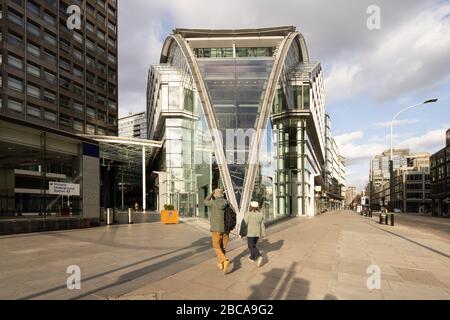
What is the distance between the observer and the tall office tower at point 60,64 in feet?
143

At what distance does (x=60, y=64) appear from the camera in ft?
169

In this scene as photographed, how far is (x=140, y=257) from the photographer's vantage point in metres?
8.77

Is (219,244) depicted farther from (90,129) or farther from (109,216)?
(90,129)

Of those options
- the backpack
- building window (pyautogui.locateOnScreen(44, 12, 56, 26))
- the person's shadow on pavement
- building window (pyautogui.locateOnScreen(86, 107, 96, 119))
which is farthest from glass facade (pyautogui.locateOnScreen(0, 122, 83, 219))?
building window (pyautogui.locateOnScreen(44, 12, 56, 26))

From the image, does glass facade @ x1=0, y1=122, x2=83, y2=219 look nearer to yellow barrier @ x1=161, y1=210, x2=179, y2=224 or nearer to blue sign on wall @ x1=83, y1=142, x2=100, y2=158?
blue sign on wall @ x1=83, y1=142, x2=100, y2=158

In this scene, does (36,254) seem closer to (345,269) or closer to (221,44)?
(345,269)

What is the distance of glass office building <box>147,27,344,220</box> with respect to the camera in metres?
18.7

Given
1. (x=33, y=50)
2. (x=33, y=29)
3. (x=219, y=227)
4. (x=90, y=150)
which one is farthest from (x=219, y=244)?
(x=33, y=29)

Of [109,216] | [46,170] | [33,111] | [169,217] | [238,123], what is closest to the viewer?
[46,170]

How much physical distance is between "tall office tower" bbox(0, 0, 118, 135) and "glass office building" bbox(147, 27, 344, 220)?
21092 millimetres

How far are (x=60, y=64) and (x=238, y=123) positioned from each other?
4543cm

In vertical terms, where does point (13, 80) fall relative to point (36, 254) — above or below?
above
